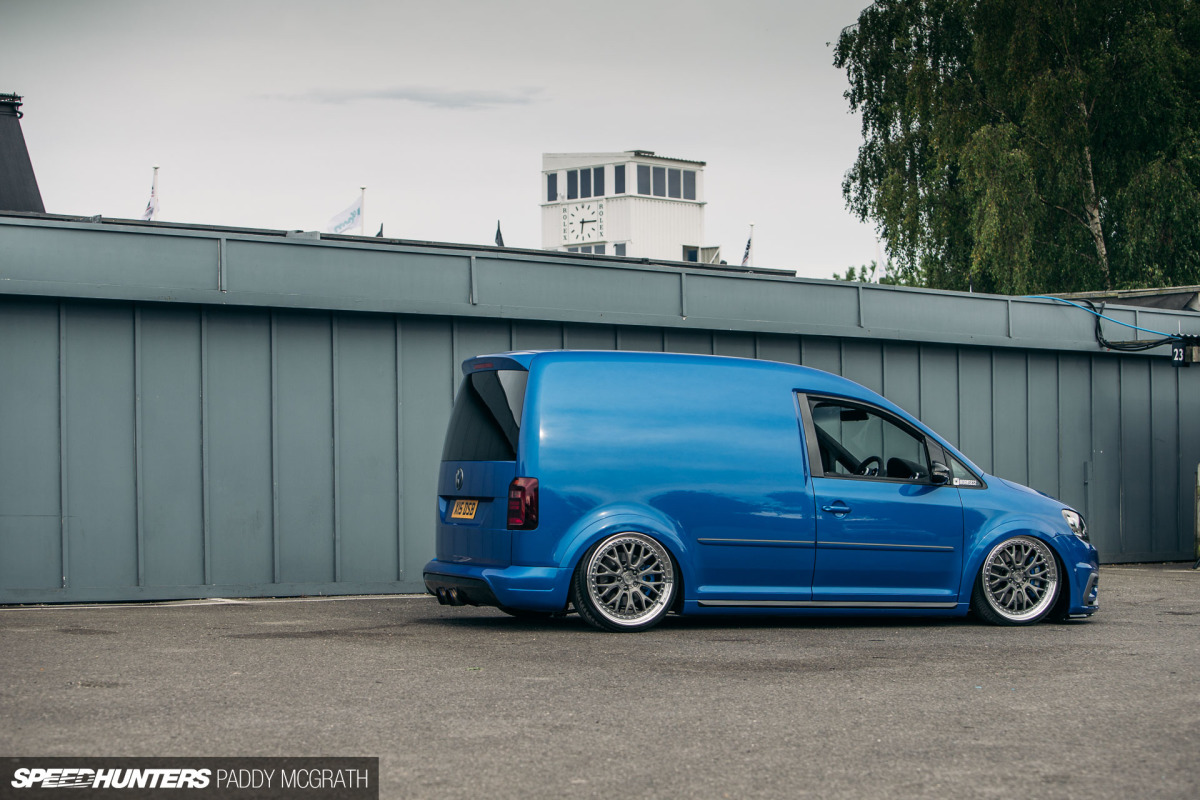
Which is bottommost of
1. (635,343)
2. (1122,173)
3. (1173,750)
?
(1173,750)

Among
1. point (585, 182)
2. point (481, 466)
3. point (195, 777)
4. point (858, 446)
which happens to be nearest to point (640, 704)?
point (195, 777)

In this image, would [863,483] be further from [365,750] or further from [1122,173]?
[1122,173]

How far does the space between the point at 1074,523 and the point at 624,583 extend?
11.7 ft

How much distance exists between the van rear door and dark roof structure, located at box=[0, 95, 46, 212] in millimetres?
18693

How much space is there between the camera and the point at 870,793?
14.6 feet

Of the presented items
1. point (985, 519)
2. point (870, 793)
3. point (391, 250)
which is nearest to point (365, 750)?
point (870, 793)

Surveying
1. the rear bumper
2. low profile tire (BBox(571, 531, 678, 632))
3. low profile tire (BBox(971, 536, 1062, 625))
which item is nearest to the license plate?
the rear bumper

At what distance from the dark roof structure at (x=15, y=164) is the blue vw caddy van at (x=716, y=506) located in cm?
1887

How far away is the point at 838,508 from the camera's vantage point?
9.32 m

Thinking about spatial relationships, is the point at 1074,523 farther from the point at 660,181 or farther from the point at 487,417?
the point at 660,181

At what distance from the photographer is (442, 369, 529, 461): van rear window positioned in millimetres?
8828

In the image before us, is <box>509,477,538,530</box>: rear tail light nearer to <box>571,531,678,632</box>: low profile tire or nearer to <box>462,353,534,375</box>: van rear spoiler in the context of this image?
<box>571,531,678,632</box>: low profile tire

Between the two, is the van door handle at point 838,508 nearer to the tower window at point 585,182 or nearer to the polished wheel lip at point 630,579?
the polished wheel lip at point 630,579

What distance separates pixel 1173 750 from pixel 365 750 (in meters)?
3.07
